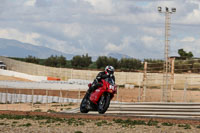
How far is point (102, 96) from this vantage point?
1922 centimetres

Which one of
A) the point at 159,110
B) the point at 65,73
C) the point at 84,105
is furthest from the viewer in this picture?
the point at 65,73

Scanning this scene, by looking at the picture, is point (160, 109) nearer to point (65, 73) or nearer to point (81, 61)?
point (65, 73)

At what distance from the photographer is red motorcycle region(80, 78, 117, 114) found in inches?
742

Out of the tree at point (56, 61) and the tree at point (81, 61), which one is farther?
the tree at point (81, 61)

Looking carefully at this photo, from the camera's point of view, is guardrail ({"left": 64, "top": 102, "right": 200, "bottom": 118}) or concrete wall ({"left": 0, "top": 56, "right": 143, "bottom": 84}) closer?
guardrail ({"left": 64, "top": 102, "right": 200, "bottom": 118})

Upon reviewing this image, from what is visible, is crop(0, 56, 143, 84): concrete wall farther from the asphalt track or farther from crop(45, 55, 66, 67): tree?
the asphalt track

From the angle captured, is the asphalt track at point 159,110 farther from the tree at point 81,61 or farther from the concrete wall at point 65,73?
the tree at point 81,61

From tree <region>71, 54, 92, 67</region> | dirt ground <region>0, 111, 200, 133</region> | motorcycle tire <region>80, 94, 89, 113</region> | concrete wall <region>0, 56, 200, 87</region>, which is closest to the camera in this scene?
dirt ground <region>0, 111, 200, 133</region>

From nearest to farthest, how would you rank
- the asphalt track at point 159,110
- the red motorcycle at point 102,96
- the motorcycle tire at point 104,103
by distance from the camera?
the red motorcycle at point 102,96
the motorcycle tire at point 104,103
the asphalt track at point 159,110

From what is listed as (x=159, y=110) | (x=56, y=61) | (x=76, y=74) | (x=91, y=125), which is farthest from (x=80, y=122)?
(x=56, y=61)

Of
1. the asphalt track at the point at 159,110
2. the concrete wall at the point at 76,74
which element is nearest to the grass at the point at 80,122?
the asphalt track at the point at 159,110

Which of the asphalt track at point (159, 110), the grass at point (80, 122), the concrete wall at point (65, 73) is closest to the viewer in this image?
the grass at point (80, 122)

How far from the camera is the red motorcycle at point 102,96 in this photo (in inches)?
742

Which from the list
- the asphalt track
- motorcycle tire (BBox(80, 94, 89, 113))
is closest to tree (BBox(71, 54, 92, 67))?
the asphalt track
